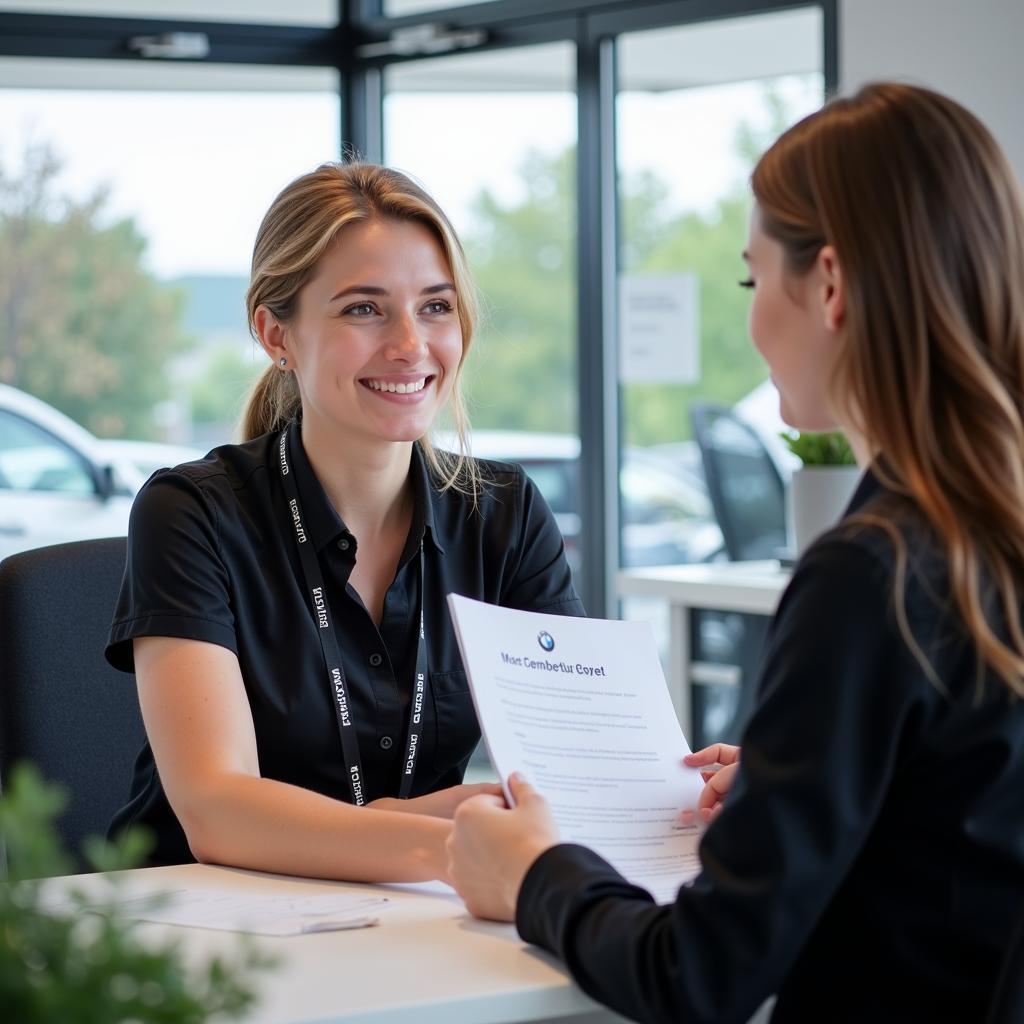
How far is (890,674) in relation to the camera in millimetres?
1044

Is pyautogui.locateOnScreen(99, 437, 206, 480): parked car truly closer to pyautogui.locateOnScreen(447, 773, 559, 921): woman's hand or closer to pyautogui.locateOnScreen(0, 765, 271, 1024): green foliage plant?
pyautogui.locateOnScreen(447, 773, 559, 921): woman's hand

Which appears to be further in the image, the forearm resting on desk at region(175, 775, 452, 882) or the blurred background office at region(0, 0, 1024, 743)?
the blurred background office at region(0, 0, 1024, 743)

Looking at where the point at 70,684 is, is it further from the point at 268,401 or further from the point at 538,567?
the point at 538,567

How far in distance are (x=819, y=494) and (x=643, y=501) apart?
159 centimetres

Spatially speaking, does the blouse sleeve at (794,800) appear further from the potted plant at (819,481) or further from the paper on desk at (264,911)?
the potted plant at (819,481)

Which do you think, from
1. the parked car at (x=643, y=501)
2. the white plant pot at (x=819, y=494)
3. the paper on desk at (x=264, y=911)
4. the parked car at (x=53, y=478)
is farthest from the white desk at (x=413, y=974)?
the parked car at (x=53, y=478)

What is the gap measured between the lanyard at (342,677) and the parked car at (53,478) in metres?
2.99

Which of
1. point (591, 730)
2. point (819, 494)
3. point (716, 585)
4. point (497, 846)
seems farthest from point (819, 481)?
point (497, 846)

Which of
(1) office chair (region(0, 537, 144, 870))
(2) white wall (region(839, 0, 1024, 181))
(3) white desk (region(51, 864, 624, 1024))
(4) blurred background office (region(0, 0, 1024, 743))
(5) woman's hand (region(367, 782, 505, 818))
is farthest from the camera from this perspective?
(4) blurred background office (region(0, 0, 1024, 743))

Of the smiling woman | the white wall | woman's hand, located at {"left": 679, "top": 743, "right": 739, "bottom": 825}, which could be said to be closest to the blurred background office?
Result: the white wall

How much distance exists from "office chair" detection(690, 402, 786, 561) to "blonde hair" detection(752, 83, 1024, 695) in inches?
120

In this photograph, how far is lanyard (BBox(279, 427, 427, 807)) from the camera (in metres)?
1.81

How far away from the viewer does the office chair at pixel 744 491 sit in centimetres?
417

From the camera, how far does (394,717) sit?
73.3 inches
